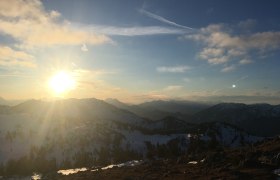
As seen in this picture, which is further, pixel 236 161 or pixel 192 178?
pixel 236 161

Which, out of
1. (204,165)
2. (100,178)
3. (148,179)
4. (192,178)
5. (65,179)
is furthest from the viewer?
(65,179)

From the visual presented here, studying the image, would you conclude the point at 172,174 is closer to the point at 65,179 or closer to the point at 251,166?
the point at 251,166

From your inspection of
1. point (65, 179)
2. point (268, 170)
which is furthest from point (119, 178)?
point (268, 170)

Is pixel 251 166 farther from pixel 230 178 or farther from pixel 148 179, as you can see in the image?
pixel 148 179

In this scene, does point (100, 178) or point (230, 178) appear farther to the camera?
point (100, 178)

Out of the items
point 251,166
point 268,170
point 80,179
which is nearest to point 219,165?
point 251,166

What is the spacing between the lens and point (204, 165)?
65875 millimetres

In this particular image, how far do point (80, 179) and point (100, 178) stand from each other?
504 cm

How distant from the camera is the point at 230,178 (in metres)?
46.7

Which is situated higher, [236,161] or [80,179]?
A: [236,161]

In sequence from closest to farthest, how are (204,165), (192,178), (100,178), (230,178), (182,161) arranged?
(230,178), (192,178), (204,165), (100,178), (182,161)

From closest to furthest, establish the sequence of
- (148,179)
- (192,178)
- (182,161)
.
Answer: (192,178) < (148,179) < (182,161)

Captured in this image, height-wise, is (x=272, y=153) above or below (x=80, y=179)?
above

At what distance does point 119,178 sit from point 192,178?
18339mm
